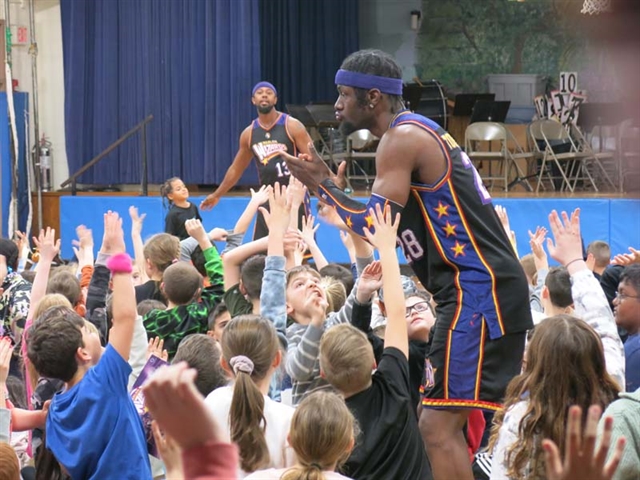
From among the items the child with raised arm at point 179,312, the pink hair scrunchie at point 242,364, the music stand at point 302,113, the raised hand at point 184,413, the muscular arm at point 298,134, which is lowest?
the child with raised arm at point 179,312

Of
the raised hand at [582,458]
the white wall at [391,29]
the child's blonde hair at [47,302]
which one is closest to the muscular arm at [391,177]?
the child's blonde hair at [47,302]

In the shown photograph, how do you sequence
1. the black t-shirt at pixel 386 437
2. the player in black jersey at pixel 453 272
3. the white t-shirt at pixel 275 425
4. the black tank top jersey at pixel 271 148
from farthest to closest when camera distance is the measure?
the black tank top jersey at pixel 271 148 → the player in black jersey at pixel 453 272 → the black t-shirt at pixel 386 437 → the white t-shirt at pixel 275 425

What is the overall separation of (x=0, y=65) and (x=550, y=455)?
14.4 m

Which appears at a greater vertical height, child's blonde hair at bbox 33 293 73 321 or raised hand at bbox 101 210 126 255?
raised hand at bbox 101 210 126 255

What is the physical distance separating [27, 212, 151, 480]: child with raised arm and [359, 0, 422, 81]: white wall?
1541 centimetres

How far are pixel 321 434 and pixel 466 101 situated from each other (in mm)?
Answer: 14022

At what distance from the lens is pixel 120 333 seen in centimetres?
279

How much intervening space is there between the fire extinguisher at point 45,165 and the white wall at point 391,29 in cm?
579

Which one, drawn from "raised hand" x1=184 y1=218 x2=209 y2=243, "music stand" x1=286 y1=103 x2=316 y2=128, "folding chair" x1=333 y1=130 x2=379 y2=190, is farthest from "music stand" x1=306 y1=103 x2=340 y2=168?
"raised hand" x1=184 y1=218 x2=209 y2=243

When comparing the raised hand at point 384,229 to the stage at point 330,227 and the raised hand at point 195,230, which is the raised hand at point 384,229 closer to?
the raised hand at point 195,230

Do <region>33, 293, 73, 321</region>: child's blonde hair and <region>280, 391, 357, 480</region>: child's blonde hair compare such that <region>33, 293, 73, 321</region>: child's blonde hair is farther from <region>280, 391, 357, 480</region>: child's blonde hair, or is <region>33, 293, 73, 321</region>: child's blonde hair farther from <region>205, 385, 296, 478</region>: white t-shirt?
<region>280, 391, 357, 480</region>: child's blonde hair

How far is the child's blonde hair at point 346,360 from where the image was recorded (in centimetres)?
295

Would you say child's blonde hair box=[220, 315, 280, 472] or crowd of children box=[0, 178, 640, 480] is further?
child's blonde hair box=[220, 315, 280, 472]

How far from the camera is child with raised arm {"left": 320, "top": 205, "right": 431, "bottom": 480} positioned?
292cm
